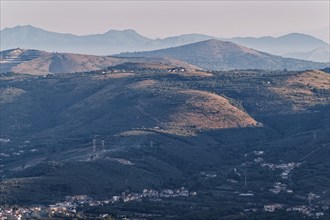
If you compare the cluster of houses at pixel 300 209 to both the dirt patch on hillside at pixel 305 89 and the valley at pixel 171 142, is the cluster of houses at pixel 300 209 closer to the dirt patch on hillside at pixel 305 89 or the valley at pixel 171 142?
the valley at pixel 171 142

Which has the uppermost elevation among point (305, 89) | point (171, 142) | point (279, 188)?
point (305, 89)

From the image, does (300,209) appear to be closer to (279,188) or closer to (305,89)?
(279,188)

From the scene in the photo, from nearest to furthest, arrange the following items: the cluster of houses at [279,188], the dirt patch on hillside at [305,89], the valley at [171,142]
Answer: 1. the valley at [171,142]
2. the cluster of houses at [279,188]
3. the dirt patch on hillside at [305,89]

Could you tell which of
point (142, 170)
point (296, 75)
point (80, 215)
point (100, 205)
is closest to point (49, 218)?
point (80, 215)

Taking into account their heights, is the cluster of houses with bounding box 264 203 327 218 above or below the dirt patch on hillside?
below

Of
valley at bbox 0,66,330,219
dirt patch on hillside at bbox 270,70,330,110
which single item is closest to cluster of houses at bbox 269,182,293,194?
valley at bbox 0,66,330,219

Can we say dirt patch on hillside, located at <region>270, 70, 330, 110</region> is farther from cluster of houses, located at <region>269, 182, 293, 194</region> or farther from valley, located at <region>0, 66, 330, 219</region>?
cluster of houses, located at <region>269, 182, 293, 194</region>

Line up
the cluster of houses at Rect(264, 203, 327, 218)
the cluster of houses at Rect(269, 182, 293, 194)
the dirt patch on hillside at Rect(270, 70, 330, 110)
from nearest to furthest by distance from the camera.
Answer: the cluster of houses at Rect(264, 203, 327, 218) → the cluster of houses at Rect(269, 182, 293, 194) → the dirt patch on hillside at Rect(270, 70, 330, 110)

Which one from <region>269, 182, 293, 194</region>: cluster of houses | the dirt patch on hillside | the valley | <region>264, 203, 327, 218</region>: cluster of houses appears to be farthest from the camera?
the dirt patch on hillside

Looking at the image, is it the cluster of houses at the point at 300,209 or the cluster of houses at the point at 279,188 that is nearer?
the cluster of houses at the point at 300,209

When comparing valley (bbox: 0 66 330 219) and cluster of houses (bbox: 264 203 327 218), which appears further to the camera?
valley (bbox: 0 66 330 219)

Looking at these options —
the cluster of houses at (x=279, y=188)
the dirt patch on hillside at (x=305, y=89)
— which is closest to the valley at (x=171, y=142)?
the cluster of houses at (x=279, y=188)

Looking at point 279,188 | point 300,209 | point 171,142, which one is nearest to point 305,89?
point 171,142
